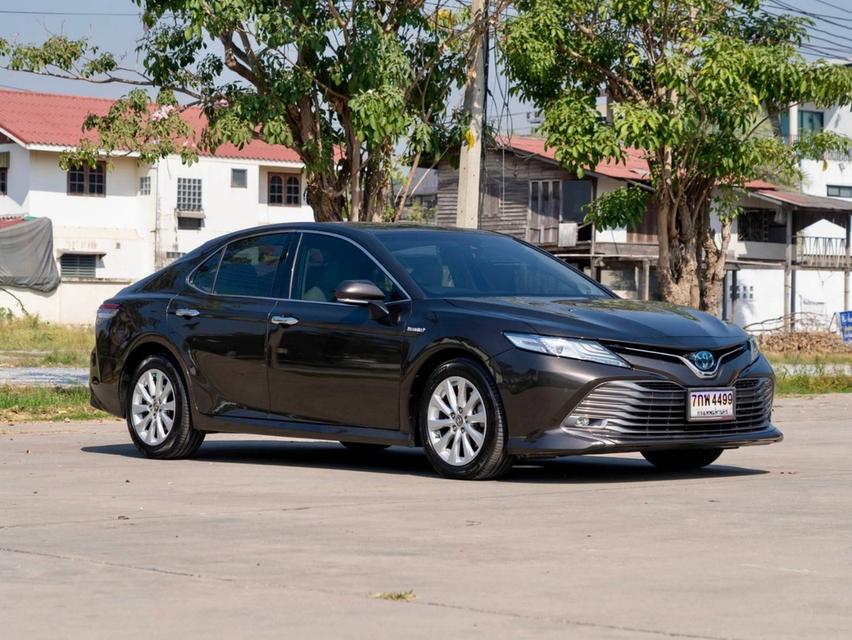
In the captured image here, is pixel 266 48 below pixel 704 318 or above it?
above

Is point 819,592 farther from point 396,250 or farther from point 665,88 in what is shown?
point 665,88

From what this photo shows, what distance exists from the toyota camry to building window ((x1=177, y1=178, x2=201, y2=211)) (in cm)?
5015

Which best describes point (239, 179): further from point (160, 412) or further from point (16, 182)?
point (160, 412)

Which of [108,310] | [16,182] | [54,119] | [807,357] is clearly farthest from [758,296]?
[108,310]

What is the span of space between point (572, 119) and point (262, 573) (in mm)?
25379

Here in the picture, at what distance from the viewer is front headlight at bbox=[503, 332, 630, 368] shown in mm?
9742

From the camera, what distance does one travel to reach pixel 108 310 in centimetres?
1273

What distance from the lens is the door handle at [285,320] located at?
1116 cm

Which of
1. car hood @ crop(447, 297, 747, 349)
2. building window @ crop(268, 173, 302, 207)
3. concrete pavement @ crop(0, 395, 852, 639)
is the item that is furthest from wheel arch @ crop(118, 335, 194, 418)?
building window @ crop(268, 173, 302, 207)

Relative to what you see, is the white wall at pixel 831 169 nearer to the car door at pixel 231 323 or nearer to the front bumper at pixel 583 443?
the car door at pixel 231 323

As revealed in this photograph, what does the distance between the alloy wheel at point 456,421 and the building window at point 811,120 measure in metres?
67.2

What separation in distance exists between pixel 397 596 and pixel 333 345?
16.2 feet

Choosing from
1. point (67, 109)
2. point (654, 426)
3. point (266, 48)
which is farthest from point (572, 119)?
point (67, 109)

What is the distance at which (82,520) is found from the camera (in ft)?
27.3
